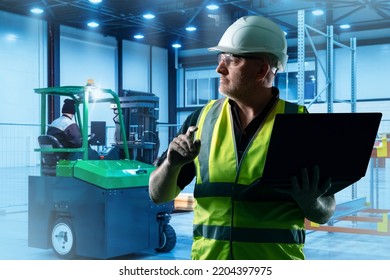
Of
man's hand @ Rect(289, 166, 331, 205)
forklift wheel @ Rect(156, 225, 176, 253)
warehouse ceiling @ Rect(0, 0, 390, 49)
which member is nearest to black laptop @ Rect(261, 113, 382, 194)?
man's hand @ Rect(289, 166, 331, 205)

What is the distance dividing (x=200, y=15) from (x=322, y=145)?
12286 millimetres

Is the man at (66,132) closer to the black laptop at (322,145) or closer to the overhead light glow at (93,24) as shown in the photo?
the black laptop at (322,145)

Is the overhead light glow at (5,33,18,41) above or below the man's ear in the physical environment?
above

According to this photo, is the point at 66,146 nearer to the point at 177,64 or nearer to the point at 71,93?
the point at 71,93

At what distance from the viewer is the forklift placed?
4.42m

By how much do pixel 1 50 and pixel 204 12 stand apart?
4.80m

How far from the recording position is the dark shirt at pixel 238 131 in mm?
1451

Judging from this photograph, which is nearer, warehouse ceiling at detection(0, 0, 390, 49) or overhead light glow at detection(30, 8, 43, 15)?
overhead light glow at detection(30, 8, 43, 15)

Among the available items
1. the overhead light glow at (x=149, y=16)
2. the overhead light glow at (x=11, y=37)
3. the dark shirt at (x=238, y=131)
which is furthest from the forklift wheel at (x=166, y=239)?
the overhead light glow at (x=149, y=16)

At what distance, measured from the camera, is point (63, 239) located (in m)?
4.73

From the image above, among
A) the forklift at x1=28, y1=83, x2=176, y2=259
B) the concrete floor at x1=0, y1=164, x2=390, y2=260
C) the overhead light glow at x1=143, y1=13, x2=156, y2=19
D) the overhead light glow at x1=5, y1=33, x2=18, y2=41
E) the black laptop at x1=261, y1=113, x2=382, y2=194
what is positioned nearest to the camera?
the black laptop at x1=261, y1=113, x2=382, y2=194

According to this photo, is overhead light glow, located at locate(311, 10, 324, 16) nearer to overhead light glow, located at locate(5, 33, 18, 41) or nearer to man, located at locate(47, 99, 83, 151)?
overhead light glow, located at locate(5, 33, 18, 41)

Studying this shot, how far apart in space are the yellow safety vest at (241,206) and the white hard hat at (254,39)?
154 millimetres
